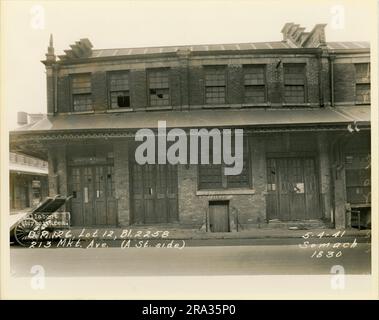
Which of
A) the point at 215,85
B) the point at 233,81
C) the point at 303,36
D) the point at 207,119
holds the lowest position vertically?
the point at 207,119

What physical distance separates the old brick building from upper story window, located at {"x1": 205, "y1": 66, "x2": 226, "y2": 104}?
0.13ft

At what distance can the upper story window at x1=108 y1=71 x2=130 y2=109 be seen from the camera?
14000 millimetres

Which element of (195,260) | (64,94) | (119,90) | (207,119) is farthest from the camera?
(64,94)

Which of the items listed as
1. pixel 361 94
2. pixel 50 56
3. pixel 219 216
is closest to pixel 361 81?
pixel 361 94

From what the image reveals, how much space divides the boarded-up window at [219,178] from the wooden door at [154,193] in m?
1.09

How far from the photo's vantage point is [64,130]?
38.3 ft

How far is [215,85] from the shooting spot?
13.9 metres

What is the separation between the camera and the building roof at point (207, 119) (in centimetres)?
1188

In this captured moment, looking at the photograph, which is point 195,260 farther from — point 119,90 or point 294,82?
point 294,82

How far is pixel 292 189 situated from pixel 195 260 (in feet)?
18.9

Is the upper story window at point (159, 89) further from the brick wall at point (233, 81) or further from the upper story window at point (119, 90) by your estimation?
the upper story window at point (119, 90)
